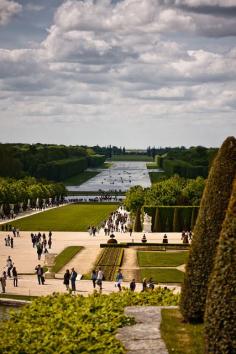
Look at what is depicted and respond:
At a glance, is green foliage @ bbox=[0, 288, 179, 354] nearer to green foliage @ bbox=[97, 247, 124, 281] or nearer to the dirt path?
green foliage @ bbox=[97, 247, 124, 281]

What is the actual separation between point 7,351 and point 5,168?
120581mm

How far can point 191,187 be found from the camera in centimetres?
7781

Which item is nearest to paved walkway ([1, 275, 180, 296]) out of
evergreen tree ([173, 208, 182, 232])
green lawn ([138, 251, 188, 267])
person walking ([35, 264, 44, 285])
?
person walking ([35, 264, 44, 285])

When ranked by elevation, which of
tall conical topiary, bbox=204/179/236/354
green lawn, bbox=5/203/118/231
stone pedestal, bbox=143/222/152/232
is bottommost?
green lawn, bbox=5/203/118/231

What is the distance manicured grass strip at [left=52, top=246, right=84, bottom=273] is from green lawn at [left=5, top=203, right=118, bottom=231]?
54.9 feet

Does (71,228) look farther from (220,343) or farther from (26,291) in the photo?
(220,343)

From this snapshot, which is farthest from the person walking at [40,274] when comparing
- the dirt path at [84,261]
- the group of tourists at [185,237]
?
the group of tourists at [185,237]

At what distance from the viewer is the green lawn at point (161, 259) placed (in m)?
42.1

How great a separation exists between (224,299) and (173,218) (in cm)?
5354

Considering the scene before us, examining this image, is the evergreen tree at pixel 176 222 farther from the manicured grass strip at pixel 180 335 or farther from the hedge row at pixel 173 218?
the manicured grass strip at pixel 180 335

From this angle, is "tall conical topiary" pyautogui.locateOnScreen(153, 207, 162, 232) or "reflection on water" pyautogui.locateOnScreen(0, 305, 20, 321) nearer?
"reflection on water" pyautogui.locateOnScreen(0, 305, 20, 321)

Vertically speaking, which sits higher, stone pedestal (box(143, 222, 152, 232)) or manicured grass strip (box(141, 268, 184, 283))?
manicured grass strip (box(141, 268, 184, 283))

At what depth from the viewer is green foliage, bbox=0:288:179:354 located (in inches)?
520

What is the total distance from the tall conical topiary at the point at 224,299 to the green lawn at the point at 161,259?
29.1 metres
